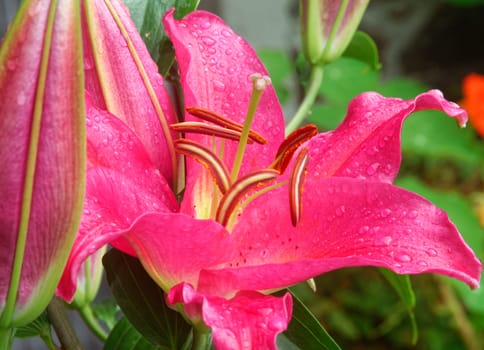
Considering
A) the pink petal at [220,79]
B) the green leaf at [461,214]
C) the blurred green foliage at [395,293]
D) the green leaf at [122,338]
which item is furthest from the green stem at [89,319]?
the green leaf at [461,214]

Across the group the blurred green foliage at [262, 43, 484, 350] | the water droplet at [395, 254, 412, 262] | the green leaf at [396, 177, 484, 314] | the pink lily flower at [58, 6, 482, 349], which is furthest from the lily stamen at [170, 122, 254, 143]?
the green leaf at [396, 177, 484, 314]

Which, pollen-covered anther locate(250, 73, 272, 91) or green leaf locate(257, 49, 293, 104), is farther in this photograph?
green leaf locate(257, 49, 293, 104)

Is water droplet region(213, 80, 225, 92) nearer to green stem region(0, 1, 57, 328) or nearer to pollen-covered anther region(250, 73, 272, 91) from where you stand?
pollen-covered anther region(250, 73, 272, 91)

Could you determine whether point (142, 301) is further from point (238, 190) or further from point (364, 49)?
point (364, 49)

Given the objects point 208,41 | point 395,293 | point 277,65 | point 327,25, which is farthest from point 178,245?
point 395,293

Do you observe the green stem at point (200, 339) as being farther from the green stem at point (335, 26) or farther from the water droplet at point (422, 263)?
the green stem at point (335, 26)

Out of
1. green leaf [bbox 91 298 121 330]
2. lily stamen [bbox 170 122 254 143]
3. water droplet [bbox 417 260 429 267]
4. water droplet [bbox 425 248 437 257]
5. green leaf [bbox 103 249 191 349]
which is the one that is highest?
lily stamen [bbox 170 122 254 143]
